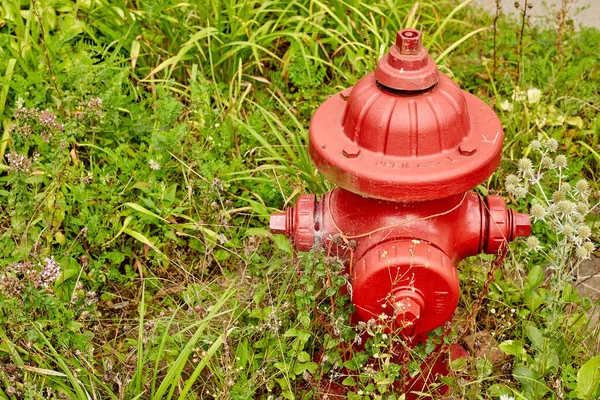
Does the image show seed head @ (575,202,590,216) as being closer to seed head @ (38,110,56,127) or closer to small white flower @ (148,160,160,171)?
small white flower @ (148,160,160,171)

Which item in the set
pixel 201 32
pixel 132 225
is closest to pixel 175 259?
pixel 132 225

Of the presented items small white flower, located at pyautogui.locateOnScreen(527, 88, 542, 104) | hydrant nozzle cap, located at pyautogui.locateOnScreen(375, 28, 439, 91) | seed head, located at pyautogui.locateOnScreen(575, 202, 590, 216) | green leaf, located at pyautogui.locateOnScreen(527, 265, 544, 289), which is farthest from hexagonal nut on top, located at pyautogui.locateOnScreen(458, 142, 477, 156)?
small white flower, located at pyautogui.locateOnScreen(527, 88, 542, 104)

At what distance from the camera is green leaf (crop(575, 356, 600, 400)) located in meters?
2.08

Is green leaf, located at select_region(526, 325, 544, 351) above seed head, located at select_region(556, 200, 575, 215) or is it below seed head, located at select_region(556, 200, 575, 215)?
below

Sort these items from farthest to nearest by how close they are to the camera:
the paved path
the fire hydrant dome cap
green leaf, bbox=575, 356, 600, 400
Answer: the paved path, green leaf, bbox=575, 356, 600, 400, the fire hydrant dome cap

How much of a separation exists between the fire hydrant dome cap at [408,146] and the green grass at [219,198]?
0.99 feet

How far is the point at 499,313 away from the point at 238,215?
1.05 meters

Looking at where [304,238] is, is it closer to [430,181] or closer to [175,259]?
[430,181]

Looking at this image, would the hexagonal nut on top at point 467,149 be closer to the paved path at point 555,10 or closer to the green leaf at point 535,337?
the green leaf at point 535,337

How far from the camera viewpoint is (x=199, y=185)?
109 inches

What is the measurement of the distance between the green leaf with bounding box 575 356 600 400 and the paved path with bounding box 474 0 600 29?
2.12 meters

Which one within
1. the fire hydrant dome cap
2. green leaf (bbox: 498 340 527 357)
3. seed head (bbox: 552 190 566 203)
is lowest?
green leaf (bbox: 498 340 527 357)

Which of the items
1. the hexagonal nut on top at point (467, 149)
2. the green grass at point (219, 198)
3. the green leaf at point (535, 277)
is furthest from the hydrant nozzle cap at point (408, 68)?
the green leaf at point (535, 277)

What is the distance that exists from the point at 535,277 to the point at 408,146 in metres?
0.95
